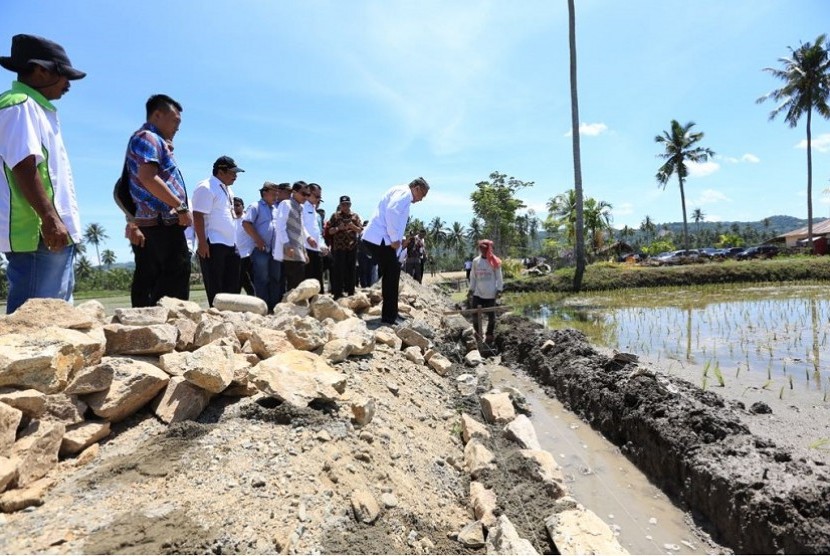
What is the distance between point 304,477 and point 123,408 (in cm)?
92

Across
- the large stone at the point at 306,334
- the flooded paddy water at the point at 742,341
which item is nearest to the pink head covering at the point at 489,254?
the flooded paddy water at the point at 742,341

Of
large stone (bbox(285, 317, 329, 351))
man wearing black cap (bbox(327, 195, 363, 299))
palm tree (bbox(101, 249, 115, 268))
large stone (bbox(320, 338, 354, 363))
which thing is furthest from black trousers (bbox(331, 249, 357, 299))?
palm tree (bbox(101, 249, 115, 268))

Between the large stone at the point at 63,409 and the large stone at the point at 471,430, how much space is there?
2313mm

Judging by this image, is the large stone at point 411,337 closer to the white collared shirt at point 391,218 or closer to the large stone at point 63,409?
the white collared shirt at point 391,218

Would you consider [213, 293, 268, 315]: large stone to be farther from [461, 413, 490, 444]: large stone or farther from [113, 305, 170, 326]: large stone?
[461, 413, 490, 444]: large stone

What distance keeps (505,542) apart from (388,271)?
141 inches

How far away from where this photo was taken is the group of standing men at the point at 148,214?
2291 mm

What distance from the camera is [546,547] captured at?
7.31 ft

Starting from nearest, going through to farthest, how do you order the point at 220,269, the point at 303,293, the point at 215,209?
the point at 215,209, the point at 220,269, the point at 303,293

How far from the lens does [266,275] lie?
221 inches

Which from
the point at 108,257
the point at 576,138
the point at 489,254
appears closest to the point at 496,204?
the point at 576,138

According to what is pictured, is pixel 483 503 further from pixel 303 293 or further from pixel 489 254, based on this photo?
pixel 489 254

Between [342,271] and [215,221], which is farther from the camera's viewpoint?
[342,271]

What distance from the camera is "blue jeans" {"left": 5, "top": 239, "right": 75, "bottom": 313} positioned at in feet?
7.95
